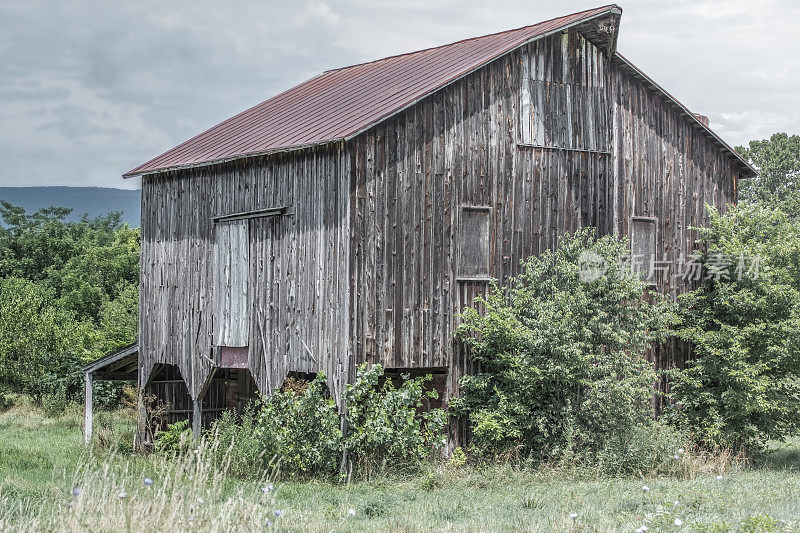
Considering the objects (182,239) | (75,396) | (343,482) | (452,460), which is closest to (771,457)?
(452,460)

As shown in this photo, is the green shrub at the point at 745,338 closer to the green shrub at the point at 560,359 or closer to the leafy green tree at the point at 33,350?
the green shrub at the point at 560,359

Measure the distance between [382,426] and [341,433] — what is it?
754 mm

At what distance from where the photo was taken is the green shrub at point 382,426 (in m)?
17.5

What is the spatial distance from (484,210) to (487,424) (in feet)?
14.3

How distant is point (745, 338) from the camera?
67.5ft

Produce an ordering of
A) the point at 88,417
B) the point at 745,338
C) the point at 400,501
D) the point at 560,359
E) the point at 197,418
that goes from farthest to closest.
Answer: the point at 88,417
the point at 197,418
the point at 745,338
the point at 560,359
the point at 400,501

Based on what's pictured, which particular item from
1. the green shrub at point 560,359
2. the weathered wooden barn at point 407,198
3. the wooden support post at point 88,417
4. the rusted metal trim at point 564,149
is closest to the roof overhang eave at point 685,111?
the weathered wooden barn at point 407,198

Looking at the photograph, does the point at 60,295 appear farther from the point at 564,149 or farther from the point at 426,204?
the point at 564,149

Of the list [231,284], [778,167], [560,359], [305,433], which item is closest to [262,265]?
[231,284]

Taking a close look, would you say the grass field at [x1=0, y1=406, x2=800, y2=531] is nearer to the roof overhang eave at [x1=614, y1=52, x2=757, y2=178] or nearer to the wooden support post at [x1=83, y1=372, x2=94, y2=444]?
the wooden support post at [x1=83, y1=372, x2=94, y2=444]

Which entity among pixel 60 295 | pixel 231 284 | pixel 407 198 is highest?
pixel 407 198

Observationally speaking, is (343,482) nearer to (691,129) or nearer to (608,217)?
(608,217)

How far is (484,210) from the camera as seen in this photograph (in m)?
19.7

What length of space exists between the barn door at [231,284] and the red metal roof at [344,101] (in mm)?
1664
